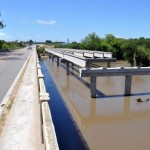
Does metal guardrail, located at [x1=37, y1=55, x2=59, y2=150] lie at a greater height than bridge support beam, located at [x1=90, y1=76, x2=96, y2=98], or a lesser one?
greater

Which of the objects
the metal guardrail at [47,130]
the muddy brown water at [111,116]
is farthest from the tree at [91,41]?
the metal guardrail at [47,130]

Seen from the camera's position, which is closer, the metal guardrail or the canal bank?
the metal guardrail

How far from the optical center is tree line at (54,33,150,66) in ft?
157

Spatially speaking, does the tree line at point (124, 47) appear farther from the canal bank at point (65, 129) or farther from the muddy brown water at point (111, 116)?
the canal bank at point (65, 129)

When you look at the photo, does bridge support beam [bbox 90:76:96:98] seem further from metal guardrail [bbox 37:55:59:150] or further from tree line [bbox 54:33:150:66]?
tree line [bbox 54:33:150:66]

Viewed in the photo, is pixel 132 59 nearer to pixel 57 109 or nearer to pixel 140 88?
pixel 140 88

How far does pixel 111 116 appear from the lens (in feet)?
59.1

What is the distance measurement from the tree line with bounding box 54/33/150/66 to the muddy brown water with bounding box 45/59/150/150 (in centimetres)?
1981

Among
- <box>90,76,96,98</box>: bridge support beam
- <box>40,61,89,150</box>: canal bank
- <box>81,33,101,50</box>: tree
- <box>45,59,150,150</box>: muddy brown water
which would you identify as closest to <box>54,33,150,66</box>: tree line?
<box>81,33,101,50</box>: tree

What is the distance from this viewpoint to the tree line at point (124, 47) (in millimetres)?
47750

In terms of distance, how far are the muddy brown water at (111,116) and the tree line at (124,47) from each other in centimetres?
1981

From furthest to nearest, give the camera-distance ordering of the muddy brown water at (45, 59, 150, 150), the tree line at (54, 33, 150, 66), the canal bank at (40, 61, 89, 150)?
the tree line at (54, 33, 150, 66) → the muddy brown water at (45, 59, 150, 150) → the canal bank at (40, 61, 89, 150)

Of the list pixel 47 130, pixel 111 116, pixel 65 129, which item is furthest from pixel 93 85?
pixel 47 130

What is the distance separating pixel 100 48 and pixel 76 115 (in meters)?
62.9
